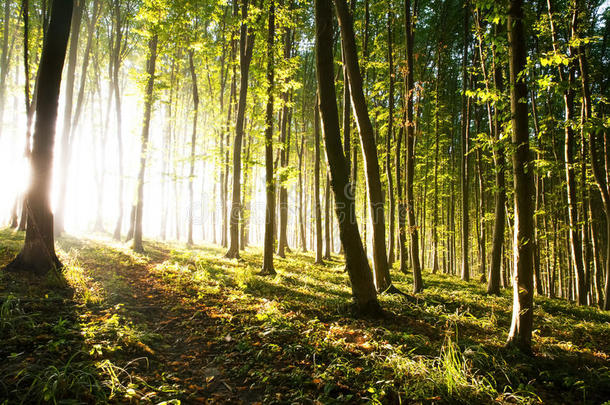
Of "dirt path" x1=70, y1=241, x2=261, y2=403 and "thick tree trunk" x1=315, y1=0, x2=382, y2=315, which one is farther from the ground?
"thick tree trunk" x1=315, y1=0, x2=382, y2=315

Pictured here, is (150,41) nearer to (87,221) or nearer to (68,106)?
(68,106)

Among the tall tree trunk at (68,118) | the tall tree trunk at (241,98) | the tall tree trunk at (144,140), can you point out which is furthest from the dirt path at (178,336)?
the tall tree trunk at (68,118)

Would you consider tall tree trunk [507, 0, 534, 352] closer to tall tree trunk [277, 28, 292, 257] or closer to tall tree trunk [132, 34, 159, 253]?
tall tree trunk [277, 28, 292, 257]

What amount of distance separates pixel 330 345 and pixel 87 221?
34.5 meters

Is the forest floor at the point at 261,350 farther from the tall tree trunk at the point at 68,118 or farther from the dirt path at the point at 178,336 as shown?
the tall tree trunk at the point at 68,118

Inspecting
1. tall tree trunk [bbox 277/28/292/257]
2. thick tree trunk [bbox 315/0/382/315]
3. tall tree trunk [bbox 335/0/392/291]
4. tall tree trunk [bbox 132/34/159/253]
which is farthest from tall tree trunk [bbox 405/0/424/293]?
tall tree trunk [bbox 132/34/159/253]

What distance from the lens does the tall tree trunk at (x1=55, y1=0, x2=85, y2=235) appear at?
43.5 feet

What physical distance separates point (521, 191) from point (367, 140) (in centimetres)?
364

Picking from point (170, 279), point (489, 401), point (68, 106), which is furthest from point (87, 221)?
point (489, 401)

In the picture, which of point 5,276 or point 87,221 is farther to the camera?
point 87,221

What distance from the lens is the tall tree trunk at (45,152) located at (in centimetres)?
602

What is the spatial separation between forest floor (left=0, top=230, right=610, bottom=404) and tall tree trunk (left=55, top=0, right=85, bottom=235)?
9606 mm

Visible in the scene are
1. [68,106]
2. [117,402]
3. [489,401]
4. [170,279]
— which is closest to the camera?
[117,402]

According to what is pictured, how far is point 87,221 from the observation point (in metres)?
28.8
